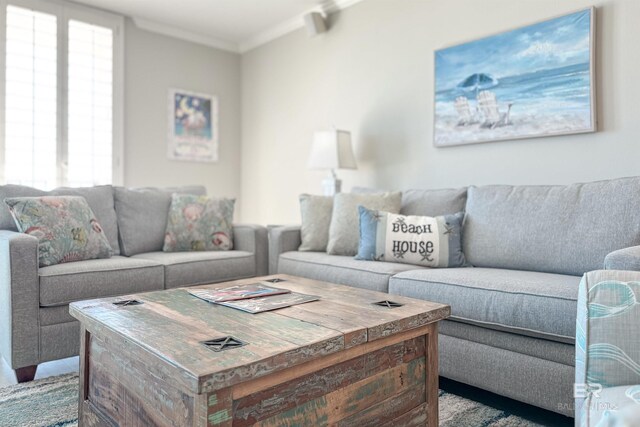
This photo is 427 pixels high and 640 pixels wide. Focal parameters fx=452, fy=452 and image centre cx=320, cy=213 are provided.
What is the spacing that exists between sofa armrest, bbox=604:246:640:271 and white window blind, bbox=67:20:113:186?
3.79m

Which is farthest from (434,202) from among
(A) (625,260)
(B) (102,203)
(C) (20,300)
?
(C) (20,300)

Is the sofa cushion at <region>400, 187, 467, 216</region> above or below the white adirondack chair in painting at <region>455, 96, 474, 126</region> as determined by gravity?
below

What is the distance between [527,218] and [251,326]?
1.58 m

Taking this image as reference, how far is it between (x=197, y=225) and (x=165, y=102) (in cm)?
184

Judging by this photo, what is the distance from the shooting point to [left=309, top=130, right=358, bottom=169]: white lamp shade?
3328 mm

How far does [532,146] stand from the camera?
2664 millimetres

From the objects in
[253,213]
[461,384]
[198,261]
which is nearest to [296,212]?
[253,213]

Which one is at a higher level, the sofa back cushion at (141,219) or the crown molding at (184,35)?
the crown molding at (184,35)

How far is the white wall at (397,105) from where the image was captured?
2.36 m

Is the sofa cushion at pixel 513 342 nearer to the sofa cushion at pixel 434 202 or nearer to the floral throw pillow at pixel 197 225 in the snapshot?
the sofa cushion at pixel 434 202

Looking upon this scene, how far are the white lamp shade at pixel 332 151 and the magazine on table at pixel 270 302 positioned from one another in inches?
72.9

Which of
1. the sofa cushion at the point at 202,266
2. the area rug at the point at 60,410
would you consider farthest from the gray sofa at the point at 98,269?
the area rug at the point at 60,410

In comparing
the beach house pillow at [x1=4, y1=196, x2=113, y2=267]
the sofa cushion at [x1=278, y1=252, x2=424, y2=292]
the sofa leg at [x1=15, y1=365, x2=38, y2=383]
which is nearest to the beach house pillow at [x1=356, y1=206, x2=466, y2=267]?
the sofa cushion at [x1=278, y1=252, x2=424, y2=292]

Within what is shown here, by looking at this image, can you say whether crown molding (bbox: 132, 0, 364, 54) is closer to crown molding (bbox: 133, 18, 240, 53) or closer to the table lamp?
crown molding (bbox: 133, 18, 240, 53)
